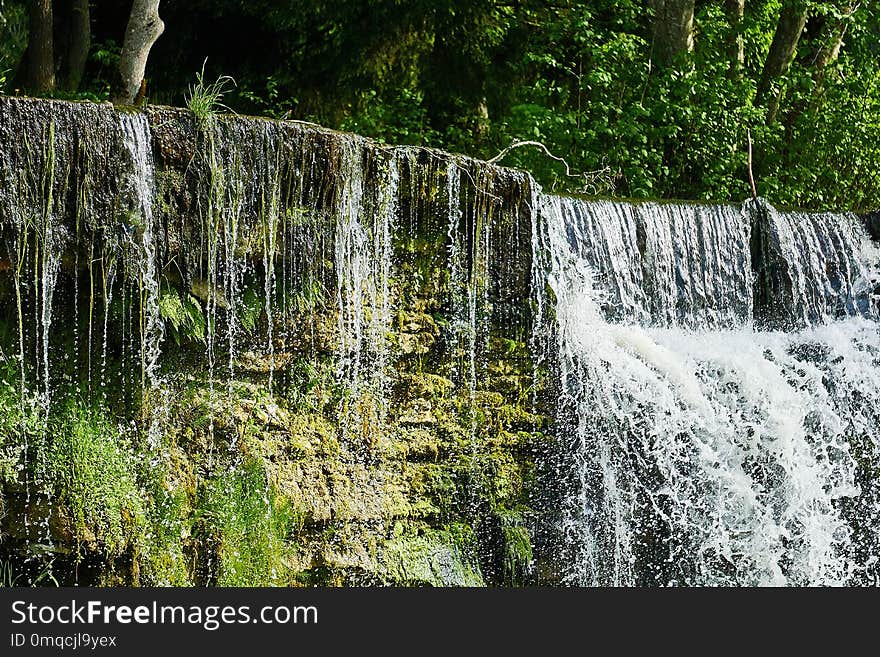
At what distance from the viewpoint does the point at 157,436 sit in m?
5.42

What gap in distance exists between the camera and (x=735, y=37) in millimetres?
11977

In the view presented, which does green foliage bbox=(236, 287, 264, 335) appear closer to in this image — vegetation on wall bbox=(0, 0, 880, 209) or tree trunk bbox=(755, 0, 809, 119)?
vegetation on wall bbox=(0, 0, 880, 209)

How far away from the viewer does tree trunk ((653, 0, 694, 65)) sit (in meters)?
11.3

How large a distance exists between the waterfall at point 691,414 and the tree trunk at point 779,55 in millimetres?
4740

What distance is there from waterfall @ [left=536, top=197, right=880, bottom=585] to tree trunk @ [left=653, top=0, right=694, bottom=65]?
3.88 metres

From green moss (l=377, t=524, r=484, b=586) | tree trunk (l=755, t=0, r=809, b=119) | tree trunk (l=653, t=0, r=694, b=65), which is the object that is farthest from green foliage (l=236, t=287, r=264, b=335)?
tree trunk (l=755, t=0, r=809, b=119)

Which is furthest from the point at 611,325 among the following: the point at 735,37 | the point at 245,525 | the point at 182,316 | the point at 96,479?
the point at 735,37

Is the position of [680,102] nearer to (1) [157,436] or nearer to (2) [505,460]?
(2) [505,460]

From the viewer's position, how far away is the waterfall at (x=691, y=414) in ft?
22.0

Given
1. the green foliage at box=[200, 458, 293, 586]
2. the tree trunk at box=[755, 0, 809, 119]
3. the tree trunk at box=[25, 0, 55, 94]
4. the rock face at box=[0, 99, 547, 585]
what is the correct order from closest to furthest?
the rock face at box=[0, 99, 547, 585] → the green foliage at box=[200, 458, 293, 586] → the tree trunk at box=[25, 0, 55, 94] → the tree trunk at box=[755, 0, 809, 119]

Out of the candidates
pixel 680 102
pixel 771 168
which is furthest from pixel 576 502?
pixel 771 168

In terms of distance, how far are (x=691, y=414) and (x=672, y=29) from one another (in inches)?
231

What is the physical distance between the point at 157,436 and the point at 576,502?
2637 mm

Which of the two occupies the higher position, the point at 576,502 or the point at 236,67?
the point at 236,67
